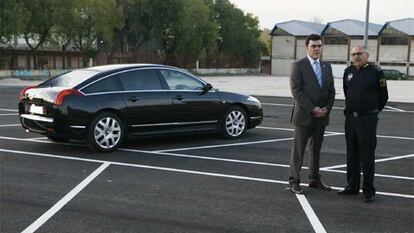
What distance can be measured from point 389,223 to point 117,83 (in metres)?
5.25

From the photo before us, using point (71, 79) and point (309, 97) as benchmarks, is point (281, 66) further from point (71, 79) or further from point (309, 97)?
point (309, 97)

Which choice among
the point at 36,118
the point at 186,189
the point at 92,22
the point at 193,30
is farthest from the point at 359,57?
the point at 193,30

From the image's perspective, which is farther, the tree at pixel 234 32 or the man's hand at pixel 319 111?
the tree at pixel 234 32

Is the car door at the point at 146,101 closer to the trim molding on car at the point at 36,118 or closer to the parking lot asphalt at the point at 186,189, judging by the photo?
the parking lot asphalt at the point at 186,189

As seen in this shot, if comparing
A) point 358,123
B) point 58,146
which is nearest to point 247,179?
point 358,123

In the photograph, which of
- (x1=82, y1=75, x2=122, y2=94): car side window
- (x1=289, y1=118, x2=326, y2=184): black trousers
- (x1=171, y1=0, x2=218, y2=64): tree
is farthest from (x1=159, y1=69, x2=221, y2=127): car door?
(x1=171, y1=0, x2=218, y2=64): tree

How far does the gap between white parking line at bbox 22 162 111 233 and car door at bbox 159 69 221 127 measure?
227 cm

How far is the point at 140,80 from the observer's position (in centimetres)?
959

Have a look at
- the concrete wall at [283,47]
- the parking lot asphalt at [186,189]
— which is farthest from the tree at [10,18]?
the concrete wall at [283,47]

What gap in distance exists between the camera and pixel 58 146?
9586 millimetres

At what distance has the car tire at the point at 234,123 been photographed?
10.6m

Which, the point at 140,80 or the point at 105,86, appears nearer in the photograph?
the point at 105,86

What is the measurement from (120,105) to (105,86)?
0.40m

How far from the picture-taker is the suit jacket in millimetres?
6410
